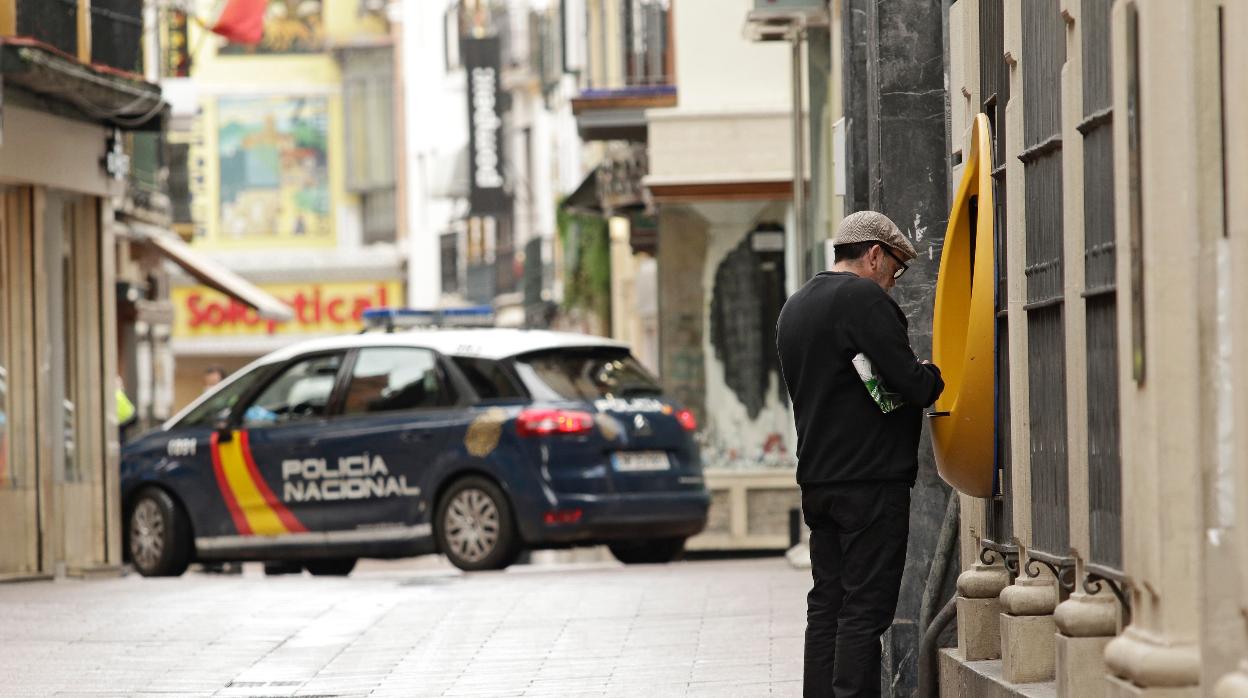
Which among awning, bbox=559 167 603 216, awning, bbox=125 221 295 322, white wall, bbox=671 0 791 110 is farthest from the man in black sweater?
awning, bbox=125 221 295 322

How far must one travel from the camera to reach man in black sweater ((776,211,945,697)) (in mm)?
7922

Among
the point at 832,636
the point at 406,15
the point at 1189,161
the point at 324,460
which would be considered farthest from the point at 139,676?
the point at 406,15

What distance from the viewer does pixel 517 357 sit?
58.6 feet

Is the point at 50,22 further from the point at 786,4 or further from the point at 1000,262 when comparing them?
the point at 1000,262

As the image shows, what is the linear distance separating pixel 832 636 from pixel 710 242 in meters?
19.0

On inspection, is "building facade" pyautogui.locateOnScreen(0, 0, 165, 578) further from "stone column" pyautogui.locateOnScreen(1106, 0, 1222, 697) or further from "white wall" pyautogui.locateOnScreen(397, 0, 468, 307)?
"white wall" pyautogui.locateOnScreen(397, 0, 468, 307)

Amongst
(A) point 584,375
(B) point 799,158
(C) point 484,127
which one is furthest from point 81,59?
(C) point 484,127

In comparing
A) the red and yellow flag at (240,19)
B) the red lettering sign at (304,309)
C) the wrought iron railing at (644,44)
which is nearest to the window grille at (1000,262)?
the wrought iron railing at (644,44)

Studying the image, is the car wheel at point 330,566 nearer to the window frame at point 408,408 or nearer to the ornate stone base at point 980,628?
the window frame at point 408,408

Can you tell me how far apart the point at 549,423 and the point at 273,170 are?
46.8 metres

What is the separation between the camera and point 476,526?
17.7 metres

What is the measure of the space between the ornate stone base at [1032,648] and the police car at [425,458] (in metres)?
10.1

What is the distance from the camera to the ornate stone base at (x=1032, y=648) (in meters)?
7.44

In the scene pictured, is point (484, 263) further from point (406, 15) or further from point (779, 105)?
point (779, 105)
